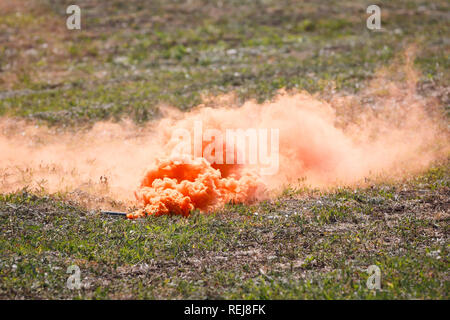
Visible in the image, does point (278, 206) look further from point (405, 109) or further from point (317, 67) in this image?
point (317, 67)

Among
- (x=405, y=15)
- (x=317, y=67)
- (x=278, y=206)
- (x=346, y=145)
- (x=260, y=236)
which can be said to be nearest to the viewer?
(x=260, y=236)

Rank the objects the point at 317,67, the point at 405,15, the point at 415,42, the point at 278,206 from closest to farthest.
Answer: the point at 278,206, the point at 317,67, the point at 415,42, the point at 405,15

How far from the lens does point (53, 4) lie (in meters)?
25.4

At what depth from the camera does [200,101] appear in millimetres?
16281

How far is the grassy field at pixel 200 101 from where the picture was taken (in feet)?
26.2

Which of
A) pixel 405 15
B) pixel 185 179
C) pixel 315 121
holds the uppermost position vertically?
pixel 405 15

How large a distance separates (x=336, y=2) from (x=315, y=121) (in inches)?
576

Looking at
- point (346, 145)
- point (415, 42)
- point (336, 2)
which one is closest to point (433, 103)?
point (346, 145)

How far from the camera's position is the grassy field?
8000 mm

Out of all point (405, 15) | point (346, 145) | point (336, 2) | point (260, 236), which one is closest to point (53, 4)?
point (336, 2)

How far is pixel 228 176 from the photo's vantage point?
11.3 meters

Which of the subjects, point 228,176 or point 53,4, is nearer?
point 228,176

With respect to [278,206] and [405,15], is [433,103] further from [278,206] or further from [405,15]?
[405,15]

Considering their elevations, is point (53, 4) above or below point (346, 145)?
above
